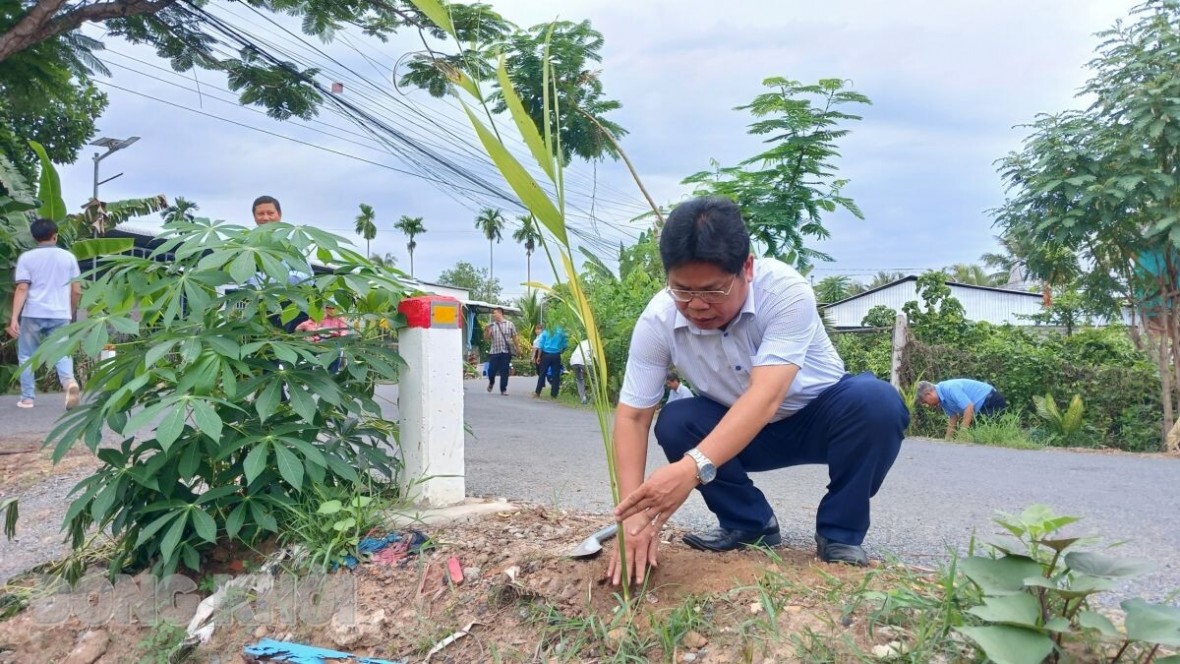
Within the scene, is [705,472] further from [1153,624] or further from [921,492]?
[921,492]

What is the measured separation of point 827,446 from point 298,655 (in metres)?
1.66

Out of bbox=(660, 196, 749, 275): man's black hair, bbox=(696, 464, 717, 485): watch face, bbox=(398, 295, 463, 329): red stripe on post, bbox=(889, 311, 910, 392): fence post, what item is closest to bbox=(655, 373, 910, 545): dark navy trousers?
bbox=(696, 464, 717, 485): watch face

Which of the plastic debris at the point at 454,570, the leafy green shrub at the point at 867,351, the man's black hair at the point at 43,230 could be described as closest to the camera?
the plastic debris at the point at 454,570

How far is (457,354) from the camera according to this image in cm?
338

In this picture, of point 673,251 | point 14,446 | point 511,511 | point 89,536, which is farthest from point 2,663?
point 14,446

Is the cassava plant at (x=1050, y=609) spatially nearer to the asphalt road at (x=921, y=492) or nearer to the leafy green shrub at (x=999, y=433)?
the asphalt road at (x=921, y=492)

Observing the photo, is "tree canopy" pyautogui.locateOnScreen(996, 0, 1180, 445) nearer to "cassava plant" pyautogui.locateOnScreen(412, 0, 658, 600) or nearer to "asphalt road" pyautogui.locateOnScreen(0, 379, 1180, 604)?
"asphalt road" pyautogui.locateOnScreen(0, 379, 1180, 604)

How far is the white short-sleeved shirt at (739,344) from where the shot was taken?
232 centimetres

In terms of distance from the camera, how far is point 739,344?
2.42 metres

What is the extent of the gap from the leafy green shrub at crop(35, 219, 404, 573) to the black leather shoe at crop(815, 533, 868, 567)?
1.58m

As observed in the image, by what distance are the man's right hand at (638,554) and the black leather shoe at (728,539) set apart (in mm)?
403

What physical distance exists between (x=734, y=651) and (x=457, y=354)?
182 centimetres

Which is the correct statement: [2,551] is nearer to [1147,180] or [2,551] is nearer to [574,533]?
[574,533]

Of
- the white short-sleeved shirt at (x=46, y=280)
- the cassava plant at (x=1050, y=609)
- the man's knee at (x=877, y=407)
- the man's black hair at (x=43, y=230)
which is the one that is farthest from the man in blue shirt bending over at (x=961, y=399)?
the man's black hair at (x=43, y=230)
